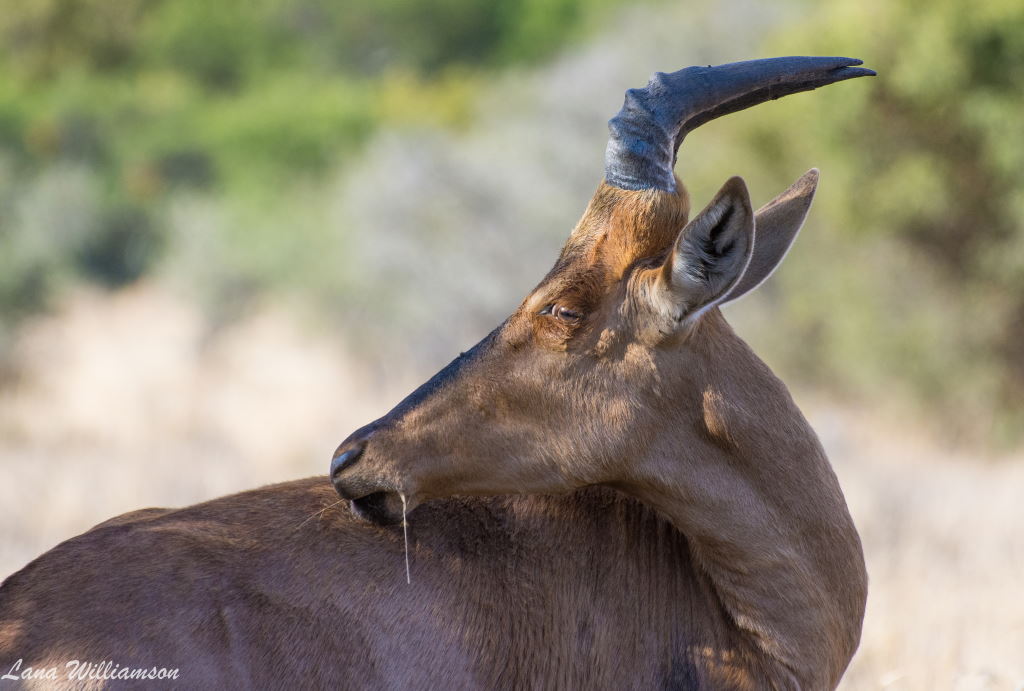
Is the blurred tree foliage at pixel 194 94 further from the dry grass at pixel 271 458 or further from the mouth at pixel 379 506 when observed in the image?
the mouth at pixel 379 506

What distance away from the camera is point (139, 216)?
3759 centimetres

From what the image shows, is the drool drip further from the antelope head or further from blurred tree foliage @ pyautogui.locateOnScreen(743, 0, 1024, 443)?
blurred tree foliage @ pyautogui.locateOnScreen(743, 0, 1024, 443)

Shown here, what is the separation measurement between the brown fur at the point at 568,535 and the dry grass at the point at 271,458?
199 centimetres

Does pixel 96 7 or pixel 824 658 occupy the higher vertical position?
pixel 96 7

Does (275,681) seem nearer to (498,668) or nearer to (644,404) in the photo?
(498,668)

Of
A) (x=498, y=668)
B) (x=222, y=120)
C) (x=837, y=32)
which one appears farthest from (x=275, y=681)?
(x=222, y=120)

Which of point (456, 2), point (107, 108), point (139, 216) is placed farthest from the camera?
point (456, 2)

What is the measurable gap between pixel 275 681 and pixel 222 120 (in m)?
48.1

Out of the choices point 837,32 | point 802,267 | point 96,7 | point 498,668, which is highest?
point 96,7

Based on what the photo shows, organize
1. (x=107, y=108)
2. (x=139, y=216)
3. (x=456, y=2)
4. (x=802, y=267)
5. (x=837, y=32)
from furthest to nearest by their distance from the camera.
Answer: (x=456, y=2) → (x=107, y=108) → (x=139, y=216) → (x=802, y=267) → (x=837, y=32)

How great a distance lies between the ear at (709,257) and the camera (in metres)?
4.18

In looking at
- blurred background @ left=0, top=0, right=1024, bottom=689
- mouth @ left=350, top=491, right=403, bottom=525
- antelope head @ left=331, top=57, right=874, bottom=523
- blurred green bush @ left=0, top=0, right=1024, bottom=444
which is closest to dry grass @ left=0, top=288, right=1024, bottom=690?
blurred background @ left=0, top=0, right=1024, bottom=689

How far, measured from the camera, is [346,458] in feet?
14.7

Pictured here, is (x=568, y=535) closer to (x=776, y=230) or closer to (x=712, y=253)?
(x=712, y=253)
